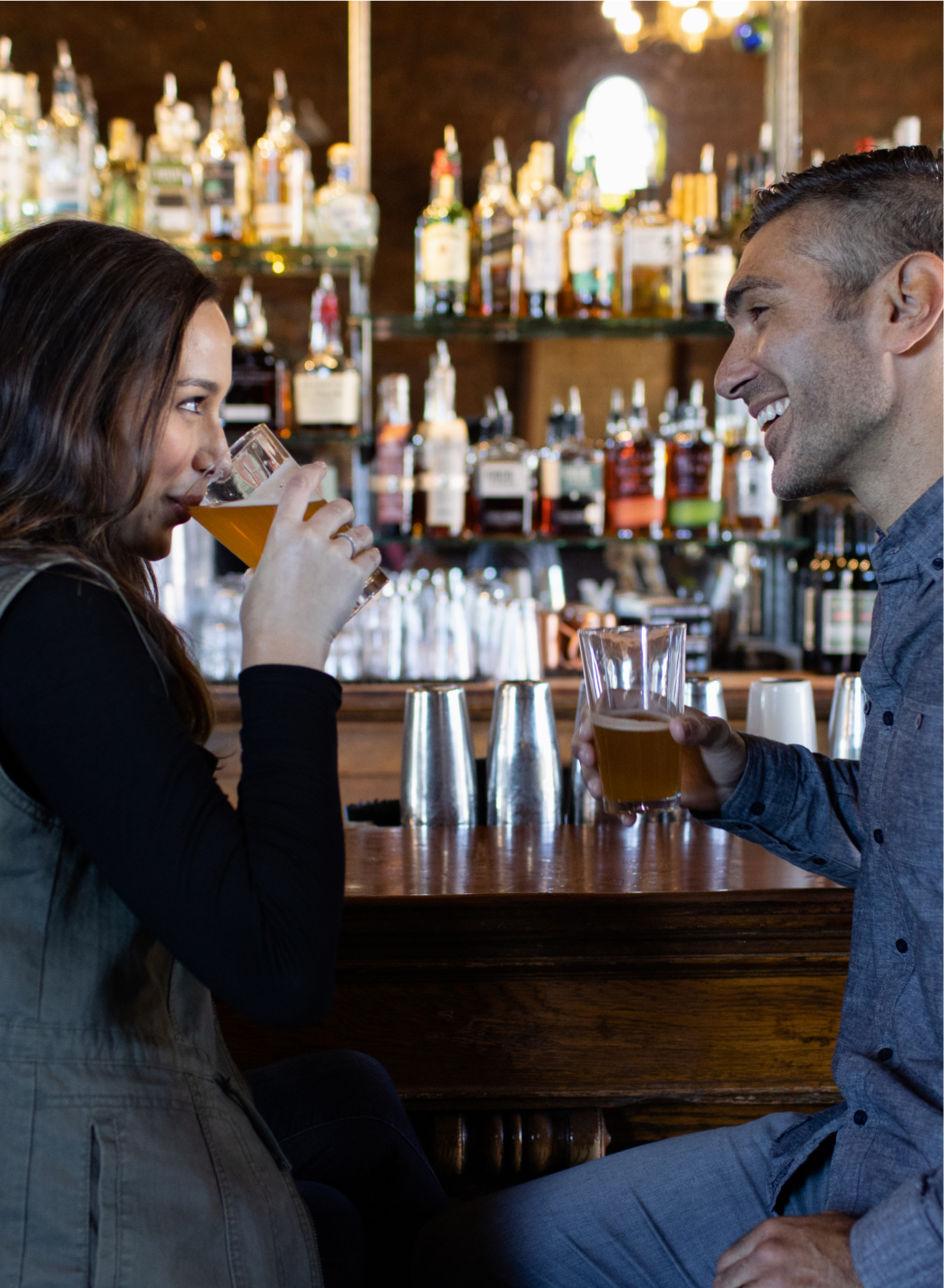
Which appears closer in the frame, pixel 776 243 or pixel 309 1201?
pixel 309 1201

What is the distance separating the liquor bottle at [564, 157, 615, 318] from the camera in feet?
10.9

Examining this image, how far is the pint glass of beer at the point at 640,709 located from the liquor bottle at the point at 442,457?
216 cm

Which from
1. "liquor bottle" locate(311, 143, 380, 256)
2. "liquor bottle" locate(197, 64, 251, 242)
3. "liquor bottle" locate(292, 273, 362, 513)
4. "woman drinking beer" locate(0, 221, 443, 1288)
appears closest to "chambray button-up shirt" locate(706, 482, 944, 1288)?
"woman drinking beer" locate(0, 221, 443, 1288)

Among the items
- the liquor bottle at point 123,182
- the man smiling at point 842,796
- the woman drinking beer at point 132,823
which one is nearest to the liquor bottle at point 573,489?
the liquor bottle at point 123,182

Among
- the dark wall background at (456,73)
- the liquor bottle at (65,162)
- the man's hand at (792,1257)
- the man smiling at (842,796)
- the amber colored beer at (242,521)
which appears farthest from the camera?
the dark wall background at (456,73)

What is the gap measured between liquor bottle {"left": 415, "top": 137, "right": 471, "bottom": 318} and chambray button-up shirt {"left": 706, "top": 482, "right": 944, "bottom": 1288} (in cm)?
241

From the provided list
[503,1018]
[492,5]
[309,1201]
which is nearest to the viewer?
[309,1201]

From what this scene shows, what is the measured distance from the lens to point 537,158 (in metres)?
3.34

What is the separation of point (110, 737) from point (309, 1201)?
503mm

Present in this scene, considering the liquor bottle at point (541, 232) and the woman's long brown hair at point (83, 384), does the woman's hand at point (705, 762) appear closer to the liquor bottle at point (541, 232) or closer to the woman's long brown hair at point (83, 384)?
the woman's long brown hair at point (83, 384)

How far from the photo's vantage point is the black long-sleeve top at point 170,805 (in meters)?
0.77

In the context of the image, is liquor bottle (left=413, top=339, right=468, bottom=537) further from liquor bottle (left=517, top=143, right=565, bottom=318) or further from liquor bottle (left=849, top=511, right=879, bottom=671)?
liquor bottle (left=849, top=511, right=879, bottom=671)

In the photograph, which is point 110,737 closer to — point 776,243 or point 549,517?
point 776,243

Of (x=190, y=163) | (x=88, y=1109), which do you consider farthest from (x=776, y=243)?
(x=190, y=163)
